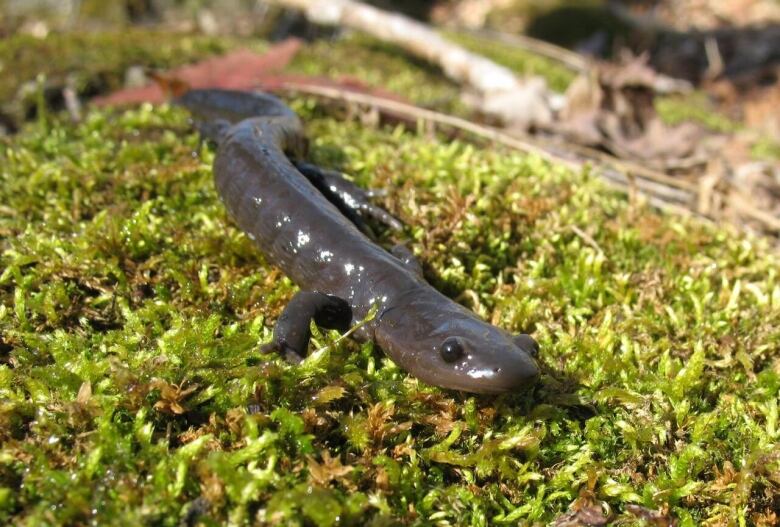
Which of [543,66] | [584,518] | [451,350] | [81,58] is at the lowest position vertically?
[584,518]

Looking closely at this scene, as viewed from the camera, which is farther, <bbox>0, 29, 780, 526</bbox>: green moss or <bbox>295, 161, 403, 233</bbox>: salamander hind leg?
<bbox>295, 161, 403, 233</bbox>: salamander hind leg

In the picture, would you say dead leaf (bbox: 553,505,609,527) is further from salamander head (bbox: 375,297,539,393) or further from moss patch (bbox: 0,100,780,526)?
salamander head (bbox: 375,297,539,393)

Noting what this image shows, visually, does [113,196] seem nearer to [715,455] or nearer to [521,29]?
[715,455]

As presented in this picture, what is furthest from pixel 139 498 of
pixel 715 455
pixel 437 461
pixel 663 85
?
pixel 663 85

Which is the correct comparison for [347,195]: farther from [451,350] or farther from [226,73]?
[226,73]

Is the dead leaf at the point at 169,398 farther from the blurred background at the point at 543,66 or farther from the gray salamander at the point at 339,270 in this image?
the blurred background at the point at 543,66

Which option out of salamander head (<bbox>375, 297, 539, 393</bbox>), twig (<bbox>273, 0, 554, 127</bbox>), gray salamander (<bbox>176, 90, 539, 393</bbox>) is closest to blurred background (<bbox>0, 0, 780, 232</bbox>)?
twig (<bbox>273, 0, 554, 127</bbox>)

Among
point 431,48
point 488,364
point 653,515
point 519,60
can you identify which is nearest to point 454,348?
point 488,364
